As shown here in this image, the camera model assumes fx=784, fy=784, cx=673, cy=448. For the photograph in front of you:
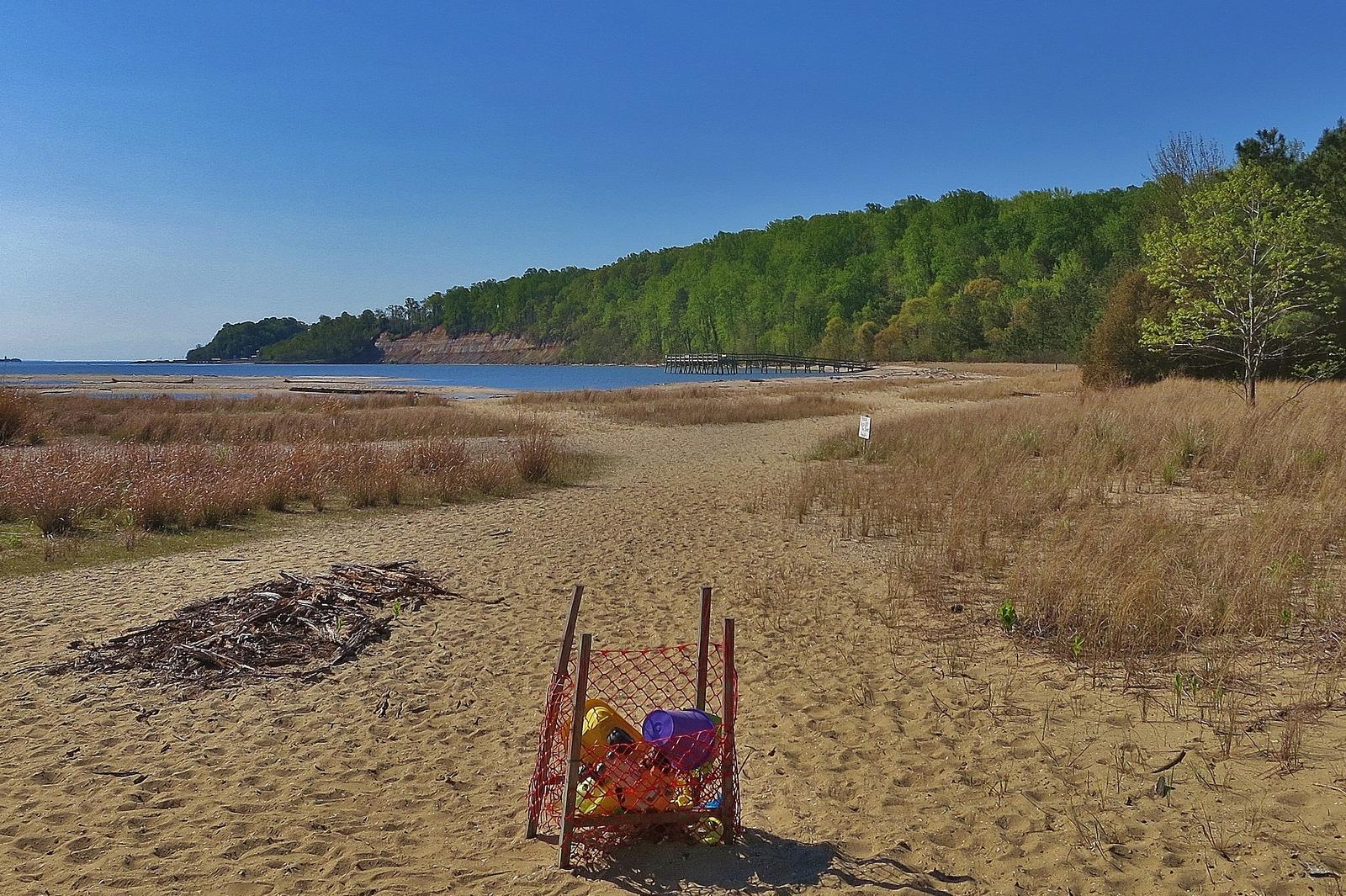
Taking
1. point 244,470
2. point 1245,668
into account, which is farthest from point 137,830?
point 244,470

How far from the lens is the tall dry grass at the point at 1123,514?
238 inches

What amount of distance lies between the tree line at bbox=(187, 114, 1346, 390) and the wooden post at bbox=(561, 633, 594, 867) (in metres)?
18.9

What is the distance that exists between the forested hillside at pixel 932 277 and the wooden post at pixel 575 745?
33180 millimetres

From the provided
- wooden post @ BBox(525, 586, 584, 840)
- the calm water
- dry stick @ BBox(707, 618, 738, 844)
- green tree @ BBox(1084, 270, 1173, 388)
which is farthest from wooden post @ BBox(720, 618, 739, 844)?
the calm water

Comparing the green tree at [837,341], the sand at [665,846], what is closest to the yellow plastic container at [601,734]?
the sand at [665,846]

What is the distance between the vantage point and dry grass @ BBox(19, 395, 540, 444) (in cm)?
2122

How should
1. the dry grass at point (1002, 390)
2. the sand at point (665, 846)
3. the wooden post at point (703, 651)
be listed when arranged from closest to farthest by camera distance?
the sand at point (665, 846) < the wooden post at point (703, 651) < the dry grass at point (1002, 390)

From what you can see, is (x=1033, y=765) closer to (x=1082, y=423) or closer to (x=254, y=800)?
(x=254, y=800)

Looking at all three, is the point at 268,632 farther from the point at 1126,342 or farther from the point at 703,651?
the point at 1126,342

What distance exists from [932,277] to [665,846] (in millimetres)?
131943

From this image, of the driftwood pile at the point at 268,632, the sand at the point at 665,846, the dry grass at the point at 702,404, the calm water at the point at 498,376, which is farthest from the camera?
the calm water at the point at 498,376

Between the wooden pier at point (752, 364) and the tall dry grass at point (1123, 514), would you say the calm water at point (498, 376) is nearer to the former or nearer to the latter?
the wooden pier at point (752, 364)

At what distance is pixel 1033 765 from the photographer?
4328mm

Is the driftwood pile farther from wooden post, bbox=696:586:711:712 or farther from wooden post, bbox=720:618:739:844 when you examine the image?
wooden post, bbox=720:618:739:844
